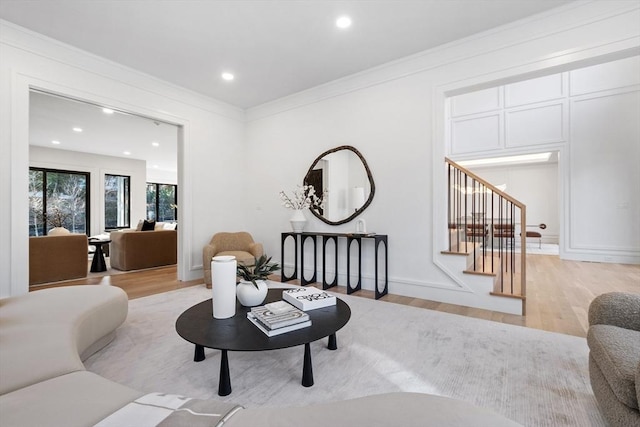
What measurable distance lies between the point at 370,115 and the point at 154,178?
9.62 metres

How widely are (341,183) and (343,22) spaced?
193 cm

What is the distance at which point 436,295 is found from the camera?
336 centimetres

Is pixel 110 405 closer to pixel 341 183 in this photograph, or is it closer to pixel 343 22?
pixel 343 22

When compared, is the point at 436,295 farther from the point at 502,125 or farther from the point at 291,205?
the point at 502,125

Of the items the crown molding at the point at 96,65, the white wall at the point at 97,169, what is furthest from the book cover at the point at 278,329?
the white wall at the point at 97,169

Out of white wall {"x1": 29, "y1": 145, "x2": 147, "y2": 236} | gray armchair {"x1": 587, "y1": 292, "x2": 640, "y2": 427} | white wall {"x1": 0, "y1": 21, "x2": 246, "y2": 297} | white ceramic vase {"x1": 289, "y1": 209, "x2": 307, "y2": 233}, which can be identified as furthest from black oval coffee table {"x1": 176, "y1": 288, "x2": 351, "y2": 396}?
white wall {"x1": 29, "y1": 145, "x2": 147, "y2": 236}

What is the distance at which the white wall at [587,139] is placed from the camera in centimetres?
538

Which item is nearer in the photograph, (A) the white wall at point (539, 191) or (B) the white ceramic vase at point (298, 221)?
(B) the white ceramic vase at point (298, 221)

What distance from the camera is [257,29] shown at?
2.99 meters

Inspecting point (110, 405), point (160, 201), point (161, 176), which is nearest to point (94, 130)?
point (161, 176)

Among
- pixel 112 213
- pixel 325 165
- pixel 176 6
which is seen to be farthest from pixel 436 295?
pixel 112 213

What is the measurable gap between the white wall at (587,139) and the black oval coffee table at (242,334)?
19.9 feet

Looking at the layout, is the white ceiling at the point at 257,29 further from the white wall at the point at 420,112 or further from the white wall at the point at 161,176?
the white wall at the point at 161,176

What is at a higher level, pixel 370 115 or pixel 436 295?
pixel 370 115
